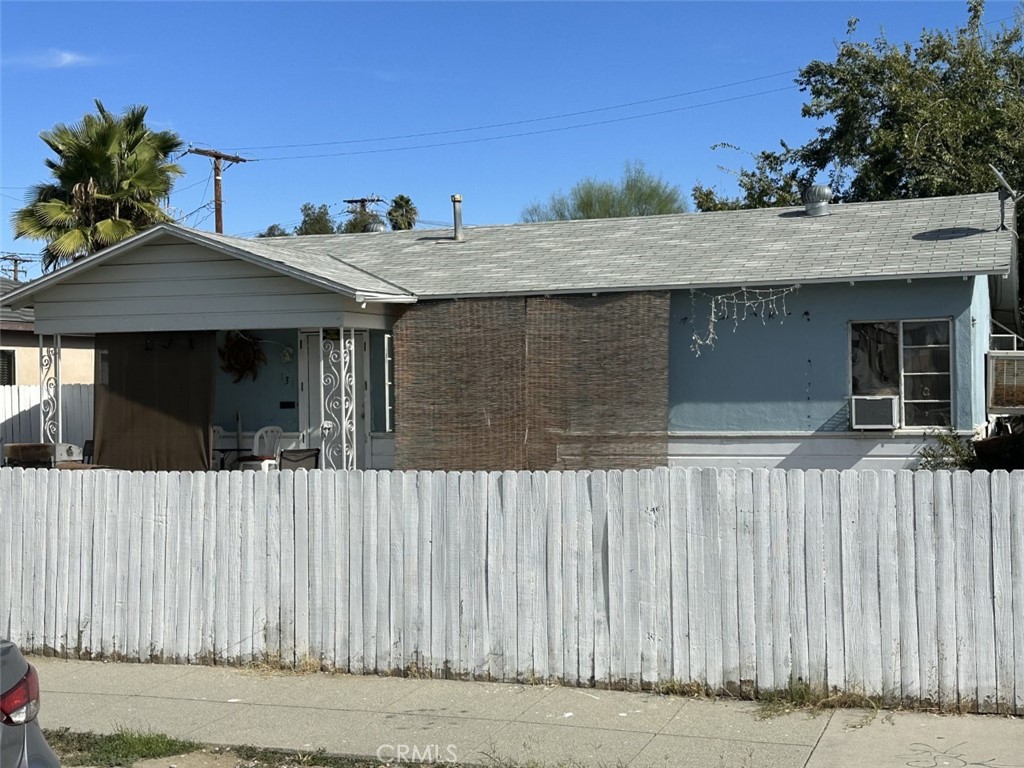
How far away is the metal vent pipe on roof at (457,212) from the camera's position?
59.0 feet

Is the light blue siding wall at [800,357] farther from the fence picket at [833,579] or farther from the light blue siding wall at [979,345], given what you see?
the fence picket at [833,579]

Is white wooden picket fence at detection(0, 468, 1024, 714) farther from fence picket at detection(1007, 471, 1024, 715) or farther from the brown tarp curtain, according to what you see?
the brown tarp curtain

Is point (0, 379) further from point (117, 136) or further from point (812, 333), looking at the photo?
point (812, 333)

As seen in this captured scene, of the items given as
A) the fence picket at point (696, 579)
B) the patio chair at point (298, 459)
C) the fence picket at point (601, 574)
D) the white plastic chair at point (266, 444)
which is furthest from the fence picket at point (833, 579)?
the white plastic chair at point (266, 444)

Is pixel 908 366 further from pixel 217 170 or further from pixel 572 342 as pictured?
pixel 217 170

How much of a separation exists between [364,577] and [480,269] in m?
8.03

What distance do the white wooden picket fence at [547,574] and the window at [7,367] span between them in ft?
48.9

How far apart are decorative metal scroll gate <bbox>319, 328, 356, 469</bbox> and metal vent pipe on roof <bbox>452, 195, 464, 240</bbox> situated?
3277mm

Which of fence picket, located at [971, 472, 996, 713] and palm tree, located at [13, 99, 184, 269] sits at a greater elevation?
palm tree, located at [13, 99, 184, 269]

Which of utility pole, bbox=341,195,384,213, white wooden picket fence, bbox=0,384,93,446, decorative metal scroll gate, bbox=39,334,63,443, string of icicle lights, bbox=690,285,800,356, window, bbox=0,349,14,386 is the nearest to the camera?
string of icicle lights, bbox=690,285,800,356

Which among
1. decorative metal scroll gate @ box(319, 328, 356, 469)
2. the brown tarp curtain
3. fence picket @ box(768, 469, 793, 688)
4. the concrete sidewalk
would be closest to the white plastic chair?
the brown tarp curtain

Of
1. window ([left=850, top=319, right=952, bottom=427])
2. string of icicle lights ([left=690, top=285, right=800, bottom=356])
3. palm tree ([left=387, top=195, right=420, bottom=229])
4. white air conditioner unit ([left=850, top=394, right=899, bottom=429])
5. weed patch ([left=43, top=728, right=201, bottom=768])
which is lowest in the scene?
weed patch ([left=43, top=728, right=201, bottom=768])

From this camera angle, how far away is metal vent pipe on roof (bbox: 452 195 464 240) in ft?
59.0

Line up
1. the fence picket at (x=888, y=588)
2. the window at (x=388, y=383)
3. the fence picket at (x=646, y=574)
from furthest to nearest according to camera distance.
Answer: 1. the window at (x=388, y=383)
2. the fence picket at (x=646, y=574)
3. the fence picket at (x=888, y=588)
